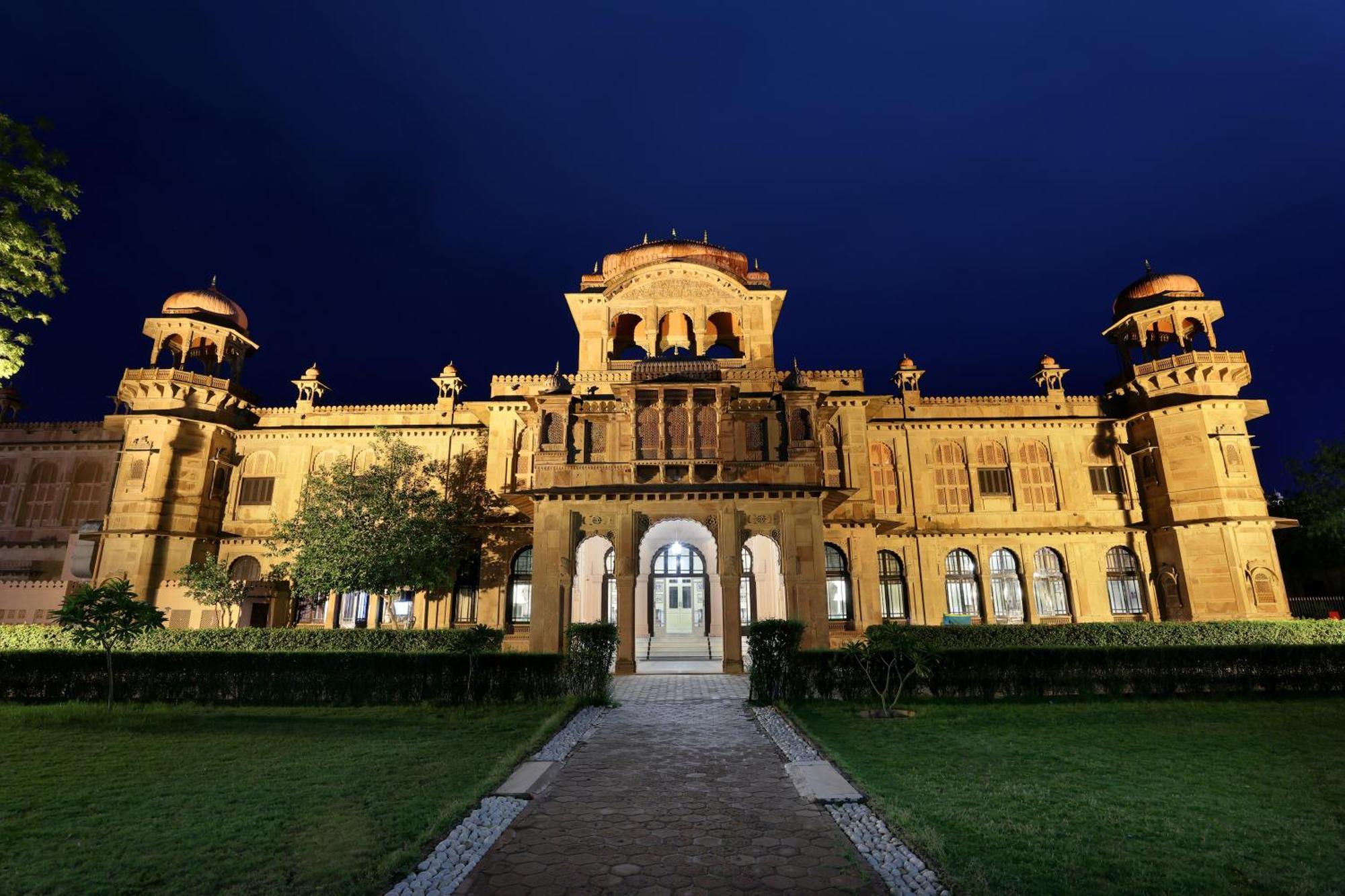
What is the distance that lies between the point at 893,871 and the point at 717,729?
6.85m

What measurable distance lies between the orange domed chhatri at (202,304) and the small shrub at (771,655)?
33124 millimetres

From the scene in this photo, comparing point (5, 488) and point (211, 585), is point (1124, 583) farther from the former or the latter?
point (5, 488)

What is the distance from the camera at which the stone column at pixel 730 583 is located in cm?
2050

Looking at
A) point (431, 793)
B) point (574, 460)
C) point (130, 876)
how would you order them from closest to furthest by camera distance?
point (130, 876)
point (431, 793)
point (574, 460)

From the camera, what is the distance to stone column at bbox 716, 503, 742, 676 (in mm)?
20500

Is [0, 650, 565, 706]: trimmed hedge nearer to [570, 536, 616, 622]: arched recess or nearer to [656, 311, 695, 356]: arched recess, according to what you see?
[570, 536, 616, 622]: arched recess

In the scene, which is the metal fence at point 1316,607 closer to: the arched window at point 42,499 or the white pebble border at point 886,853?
the white pebble border at point 886,853

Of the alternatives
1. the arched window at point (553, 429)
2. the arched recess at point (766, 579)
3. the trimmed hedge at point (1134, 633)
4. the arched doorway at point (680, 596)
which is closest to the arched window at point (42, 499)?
the arched window at point (553, 429)

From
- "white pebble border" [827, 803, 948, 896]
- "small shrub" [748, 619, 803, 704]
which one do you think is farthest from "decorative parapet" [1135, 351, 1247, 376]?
"white pebble border" [827, 803, 948, 896]

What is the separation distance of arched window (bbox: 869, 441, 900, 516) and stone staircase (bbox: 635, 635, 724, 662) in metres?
10.8

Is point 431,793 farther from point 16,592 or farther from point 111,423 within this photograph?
point 16,592

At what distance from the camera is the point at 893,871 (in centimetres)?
524

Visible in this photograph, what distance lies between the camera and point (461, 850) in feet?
18.6

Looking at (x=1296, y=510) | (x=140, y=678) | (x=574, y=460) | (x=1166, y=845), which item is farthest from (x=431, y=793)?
(x=1296, y=510)
